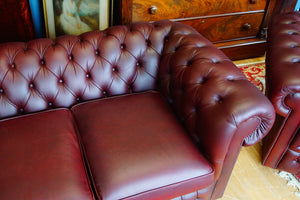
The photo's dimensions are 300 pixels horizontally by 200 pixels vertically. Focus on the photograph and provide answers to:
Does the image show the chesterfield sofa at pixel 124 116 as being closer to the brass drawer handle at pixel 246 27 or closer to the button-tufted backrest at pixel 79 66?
the button-tufted backrest at pixel 79 66

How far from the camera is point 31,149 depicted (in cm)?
108

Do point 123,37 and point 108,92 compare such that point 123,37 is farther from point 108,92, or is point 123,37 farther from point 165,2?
point 165,2

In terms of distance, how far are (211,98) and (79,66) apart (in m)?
0.61

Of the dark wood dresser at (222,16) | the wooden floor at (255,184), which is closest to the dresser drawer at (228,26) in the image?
the dark wood dresser at (222,16)

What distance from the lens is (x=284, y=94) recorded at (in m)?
1.24

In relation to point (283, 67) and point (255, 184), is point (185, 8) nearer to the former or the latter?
point (283, 67)

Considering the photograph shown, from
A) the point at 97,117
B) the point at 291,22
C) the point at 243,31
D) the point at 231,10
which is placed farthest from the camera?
the point at 243,31

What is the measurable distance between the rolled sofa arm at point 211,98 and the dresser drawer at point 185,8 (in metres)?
0.46

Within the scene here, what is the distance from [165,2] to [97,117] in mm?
966

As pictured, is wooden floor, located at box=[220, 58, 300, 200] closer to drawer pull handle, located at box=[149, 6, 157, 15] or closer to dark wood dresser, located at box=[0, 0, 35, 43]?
drawer pull handle, located at box=[149, 6, 157, 15]

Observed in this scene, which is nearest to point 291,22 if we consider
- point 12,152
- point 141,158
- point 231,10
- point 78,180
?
point 231,10

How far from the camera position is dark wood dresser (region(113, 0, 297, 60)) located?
178 cm

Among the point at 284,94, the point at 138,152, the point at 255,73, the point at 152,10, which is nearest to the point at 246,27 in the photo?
the point at 255,73

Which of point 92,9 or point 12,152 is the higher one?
point 92,9
